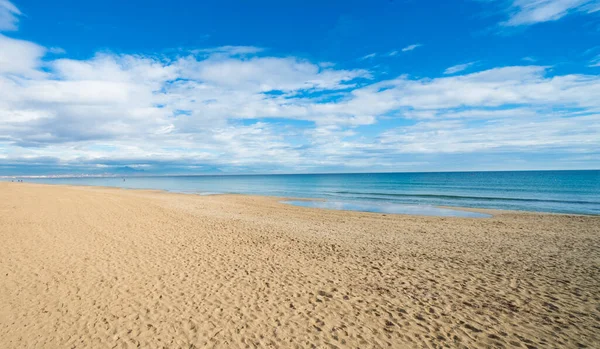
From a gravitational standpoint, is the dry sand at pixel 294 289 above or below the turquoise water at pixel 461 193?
above

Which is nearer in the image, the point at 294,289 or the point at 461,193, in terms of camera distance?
the point at 294,289

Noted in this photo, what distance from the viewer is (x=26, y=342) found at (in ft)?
19.7

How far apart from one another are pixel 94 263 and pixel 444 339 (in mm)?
11648

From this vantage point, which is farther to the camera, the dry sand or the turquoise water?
the turquoise water

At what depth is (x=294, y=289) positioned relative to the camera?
8.65m

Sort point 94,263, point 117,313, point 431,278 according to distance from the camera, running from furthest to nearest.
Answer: point 94,263, point 431,278, point 117,313

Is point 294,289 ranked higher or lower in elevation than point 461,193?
higher

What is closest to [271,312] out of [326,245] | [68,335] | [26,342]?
[68,335]

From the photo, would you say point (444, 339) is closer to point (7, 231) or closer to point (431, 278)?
→ point (431, 278)

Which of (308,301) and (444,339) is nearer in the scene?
(444,339)

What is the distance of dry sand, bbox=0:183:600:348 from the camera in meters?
6.25

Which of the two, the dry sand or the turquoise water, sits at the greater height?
the dry sand

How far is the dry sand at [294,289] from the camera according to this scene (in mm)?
6246

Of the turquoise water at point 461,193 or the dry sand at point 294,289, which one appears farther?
the turquoise water at point 461,193
